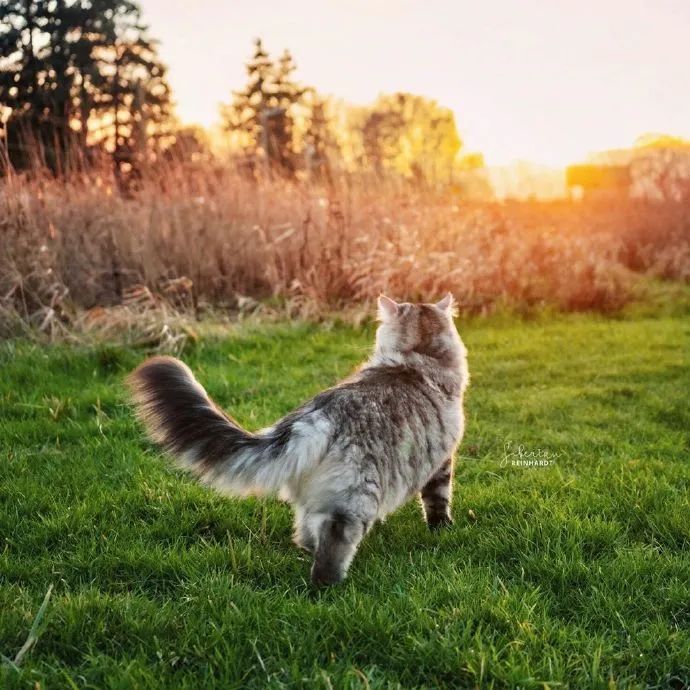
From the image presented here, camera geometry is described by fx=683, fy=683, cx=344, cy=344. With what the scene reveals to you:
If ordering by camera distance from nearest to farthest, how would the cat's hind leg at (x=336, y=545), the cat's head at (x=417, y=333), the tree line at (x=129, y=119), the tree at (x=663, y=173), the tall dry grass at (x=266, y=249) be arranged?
the cat's hind leg at (x=336, y=545), the cat's head at (x=417, y=333), the tall dry grass at (x=266, y=249), the tree line at (x=129, y=119), the tree at (x=663, y=173)

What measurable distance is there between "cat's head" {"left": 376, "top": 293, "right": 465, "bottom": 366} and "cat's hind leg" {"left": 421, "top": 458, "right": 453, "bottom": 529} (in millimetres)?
522

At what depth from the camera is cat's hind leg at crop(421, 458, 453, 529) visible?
3.10 meters

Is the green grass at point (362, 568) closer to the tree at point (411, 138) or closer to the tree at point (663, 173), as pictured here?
the tree at point (411, 138)

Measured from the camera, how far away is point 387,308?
3.35 meters

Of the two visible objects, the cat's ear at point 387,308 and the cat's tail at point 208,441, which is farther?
the cat's ear at point 387,308

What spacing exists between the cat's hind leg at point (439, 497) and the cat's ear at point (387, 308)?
76 centimetres

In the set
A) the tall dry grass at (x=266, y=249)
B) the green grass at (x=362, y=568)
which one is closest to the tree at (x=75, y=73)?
the tall dry grass at (x=266, y=249)

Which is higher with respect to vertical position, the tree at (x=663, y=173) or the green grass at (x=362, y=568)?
the tree at (x=663, y=173)

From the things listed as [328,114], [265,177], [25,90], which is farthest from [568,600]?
[25,90]

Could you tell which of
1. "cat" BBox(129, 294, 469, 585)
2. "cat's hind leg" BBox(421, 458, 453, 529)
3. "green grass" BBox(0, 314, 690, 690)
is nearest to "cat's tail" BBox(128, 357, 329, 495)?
"cat" BBox(129, 294, 469, 585)

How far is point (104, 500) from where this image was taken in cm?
327

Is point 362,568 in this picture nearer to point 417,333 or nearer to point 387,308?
point 417,333

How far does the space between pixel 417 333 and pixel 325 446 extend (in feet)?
3.30

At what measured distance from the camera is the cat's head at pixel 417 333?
128 inches
